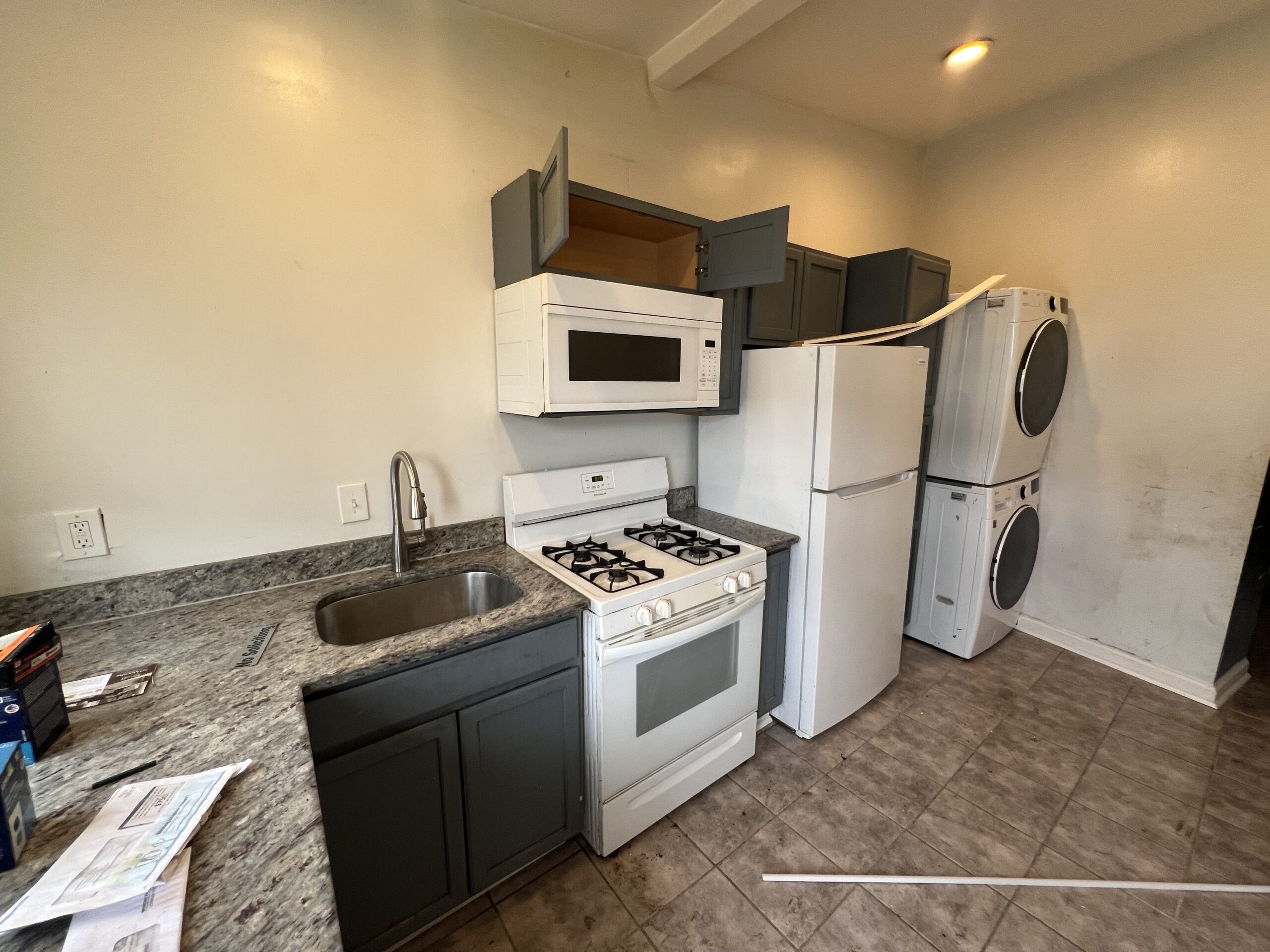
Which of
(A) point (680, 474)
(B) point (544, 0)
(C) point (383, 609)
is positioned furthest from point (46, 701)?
(B) point (544, 0)

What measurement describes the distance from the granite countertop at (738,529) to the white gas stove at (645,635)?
7 centimetres

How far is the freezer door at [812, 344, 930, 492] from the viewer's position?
1.79 m

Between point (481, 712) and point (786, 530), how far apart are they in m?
1.26

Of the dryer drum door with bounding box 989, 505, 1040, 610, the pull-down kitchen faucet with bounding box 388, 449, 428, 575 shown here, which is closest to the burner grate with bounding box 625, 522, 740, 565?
the pull-down kitchen faucet with bounding box 388, 449, 428, 575

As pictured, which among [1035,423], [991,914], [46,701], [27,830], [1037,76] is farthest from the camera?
[1035,423]

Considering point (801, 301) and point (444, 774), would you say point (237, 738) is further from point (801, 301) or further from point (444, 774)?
point (801, 301)

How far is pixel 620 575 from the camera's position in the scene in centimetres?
156

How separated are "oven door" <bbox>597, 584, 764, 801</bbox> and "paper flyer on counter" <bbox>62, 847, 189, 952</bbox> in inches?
36.7

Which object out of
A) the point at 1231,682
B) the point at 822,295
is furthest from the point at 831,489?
the point at 1231,682

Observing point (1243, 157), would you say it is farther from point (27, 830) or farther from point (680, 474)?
point (27, 830)

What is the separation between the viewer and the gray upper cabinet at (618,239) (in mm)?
1477

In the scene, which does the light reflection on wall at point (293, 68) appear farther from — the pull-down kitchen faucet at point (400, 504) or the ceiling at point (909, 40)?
the pull-down kitchen faucet at point (400, 504)

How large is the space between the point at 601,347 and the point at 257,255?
97cm

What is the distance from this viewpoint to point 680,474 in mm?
2357
